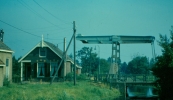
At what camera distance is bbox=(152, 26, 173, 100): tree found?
1265 cm

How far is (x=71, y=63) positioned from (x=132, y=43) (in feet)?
43.5

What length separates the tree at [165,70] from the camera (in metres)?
12.6

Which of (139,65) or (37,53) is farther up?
(37,53)

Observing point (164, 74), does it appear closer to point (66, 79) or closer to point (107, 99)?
point (107, 99)

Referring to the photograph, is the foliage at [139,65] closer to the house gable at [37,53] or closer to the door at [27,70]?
the house gable at [37,53]


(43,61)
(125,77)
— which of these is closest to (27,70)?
(43,61)

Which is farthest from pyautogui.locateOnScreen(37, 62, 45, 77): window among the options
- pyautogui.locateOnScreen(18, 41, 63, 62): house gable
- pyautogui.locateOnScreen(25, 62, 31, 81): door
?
pyautogui.locateOnScreen(25, 62, 31, 81): door

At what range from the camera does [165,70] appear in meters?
A: 13.0

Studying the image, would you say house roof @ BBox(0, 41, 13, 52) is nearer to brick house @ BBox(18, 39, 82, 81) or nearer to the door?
brick house @ BBox(18, 39, 82, 81)

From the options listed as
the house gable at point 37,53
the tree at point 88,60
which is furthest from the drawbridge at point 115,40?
the tree at point 88,60

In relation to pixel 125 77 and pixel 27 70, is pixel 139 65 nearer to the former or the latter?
pixel 125 77

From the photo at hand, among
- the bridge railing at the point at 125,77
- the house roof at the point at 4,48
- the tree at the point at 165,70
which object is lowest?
the bridge railing at the point at 125,77

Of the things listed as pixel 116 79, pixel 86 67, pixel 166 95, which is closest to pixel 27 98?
pixel 166 95

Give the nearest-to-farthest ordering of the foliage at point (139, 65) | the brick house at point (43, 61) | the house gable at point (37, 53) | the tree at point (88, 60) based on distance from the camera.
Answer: the brick house at point (43, 61)
the house gable at point (37, 53)
the foliage at point (139, 65)
the tree at point (88, 60)
